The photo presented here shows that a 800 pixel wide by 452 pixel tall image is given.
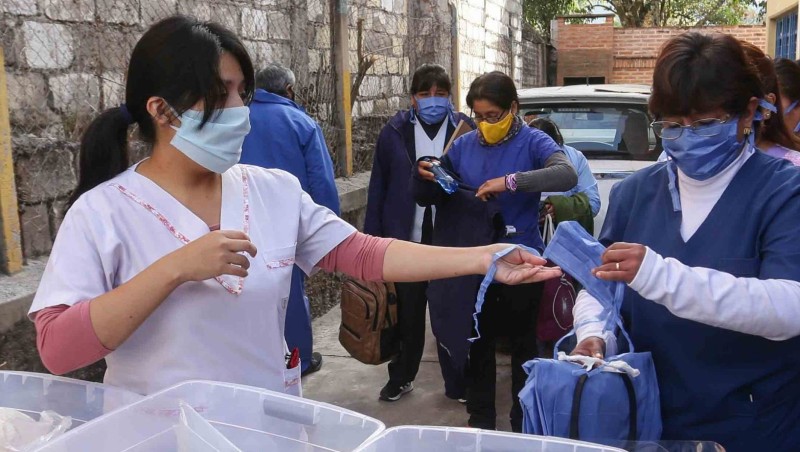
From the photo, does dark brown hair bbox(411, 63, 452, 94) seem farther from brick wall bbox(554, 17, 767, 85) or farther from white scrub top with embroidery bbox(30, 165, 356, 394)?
brick wall bbox(554, 17, 767, 85)

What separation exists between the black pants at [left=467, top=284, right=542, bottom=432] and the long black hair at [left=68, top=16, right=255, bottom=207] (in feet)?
7.28

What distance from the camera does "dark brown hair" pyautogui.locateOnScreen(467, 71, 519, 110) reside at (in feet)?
12.5

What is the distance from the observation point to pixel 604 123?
5.42 metres

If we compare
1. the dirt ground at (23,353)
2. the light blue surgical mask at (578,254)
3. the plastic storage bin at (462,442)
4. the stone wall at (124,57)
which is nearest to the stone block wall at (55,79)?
the stone wall at (124,57)

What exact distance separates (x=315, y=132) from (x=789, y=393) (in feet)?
9.69

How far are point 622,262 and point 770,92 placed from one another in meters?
0.75

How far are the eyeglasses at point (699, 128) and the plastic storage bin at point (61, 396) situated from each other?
1302 millimetres

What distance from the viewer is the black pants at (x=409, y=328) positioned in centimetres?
434

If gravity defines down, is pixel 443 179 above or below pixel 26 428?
above

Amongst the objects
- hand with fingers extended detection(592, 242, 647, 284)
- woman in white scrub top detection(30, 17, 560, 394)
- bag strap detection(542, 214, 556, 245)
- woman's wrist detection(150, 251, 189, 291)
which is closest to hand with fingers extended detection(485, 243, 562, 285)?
woman in white scrub top detection(30, 17, 560, 394)

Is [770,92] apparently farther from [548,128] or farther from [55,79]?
[55,79]

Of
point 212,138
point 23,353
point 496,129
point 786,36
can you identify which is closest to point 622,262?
point 212,138

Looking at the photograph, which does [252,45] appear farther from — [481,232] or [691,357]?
[691,357]

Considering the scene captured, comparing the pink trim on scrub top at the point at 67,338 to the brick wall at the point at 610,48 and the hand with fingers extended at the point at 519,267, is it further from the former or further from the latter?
the brick wall at the point at 610,48
